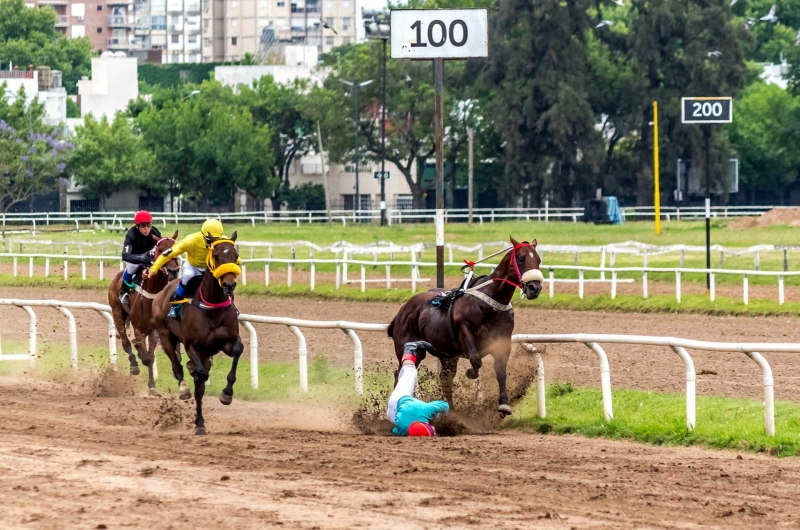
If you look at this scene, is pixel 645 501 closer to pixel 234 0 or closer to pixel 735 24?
pixel 735 24

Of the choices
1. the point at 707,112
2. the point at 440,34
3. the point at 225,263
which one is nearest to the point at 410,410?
the point at 225,263

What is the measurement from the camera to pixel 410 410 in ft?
34.5

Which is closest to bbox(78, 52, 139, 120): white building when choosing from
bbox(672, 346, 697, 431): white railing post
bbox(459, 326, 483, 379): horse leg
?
bbox(459, 326, 483, 379): horse leg

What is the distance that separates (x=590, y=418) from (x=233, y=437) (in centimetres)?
277

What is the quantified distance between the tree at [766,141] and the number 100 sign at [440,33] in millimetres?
52209

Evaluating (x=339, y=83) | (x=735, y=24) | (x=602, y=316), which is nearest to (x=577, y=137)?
(x=735, y=24)

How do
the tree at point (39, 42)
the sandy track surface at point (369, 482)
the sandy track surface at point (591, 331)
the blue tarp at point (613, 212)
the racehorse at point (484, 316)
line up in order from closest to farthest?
the sandy track surface at point (369, 482), the racehorse at point (484, 316), the sandy track surface at point (591, 331), the blue tarp at point (613, 212), the tree at point (39, 42)

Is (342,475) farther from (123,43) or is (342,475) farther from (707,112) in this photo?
(123,43)

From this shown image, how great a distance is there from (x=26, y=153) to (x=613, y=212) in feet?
89.3

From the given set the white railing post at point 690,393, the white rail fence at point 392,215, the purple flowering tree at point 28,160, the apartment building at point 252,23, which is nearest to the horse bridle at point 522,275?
the white railing post at point 690,393

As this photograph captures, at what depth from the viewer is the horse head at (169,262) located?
13643mm

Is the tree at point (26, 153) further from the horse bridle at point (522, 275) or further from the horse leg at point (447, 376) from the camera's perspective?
the horse bridle at point (522, 275)

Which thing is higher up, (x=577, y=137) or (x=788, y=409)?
(x=577, y=137)

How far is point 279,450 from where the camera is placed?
31.4ft
